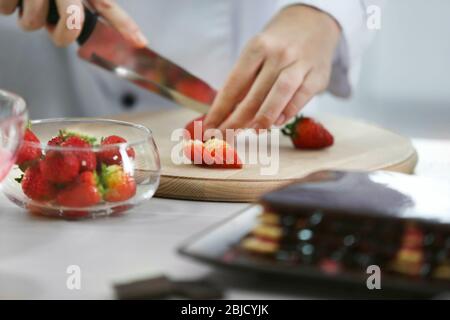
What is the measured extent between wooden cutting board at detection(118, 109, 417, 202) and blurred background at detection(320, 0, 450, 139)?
1.28 m

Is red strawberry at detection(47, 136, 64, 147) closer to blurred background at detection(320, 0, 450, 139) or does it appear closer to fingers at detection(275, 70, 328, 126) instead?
fingers at detection(275, 70, 328, 126)

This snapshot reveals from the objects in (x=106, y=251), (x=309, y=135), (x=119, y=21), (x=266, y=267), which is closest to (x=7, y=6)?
(x=119, y=21)

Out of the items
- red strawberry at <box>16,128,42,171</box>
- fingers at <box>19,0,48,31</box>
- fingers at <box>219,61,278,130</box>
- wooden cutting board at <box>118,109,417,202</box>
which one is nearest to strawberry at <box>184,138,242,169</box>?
wooden cutting board at <box>118,109,417,202</box>

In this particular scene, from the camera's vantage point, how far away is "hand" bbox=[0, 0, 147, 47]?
1.27 m

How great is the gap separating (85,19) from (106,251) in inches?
23.4

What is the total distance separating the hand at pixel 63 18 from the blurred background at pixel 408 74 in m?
1.41

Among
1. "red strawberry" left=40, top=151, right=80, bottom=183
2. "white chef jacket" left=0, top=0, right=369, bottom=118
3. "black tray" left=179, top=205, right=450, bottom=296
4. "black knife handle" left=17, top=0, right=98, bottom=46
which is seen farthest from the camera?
"white chef jacket" left=0, top=0, right=369, bottom=118

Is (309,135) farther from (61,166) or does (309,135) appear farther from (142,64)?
(61,166)

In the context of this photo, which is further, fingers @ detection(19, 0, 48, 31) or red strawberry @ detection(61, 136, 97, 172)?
fingers @ detection(19, 0, 48, 31)

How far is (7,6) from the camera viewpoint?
4.38 ft

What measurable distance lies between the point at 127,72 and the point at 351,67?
44cm

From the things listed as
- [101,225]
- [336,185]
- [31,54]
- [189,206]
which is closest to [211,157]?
[189,206]

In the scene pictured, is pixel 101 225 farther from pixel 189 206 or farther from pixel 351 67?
pixel 351 67

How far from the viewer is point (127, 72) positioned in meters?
1.35
